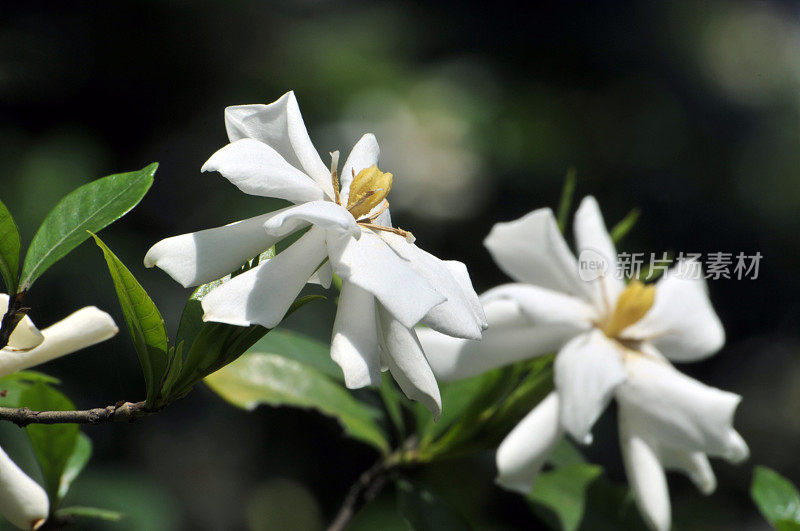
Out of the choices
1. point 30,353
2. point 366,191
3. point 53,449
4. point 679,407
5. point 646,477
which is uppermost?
point 366,191

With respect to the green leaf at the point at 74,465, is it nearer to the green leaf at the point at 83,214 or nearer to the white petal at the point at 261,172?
the green leaf at the point at 83,214

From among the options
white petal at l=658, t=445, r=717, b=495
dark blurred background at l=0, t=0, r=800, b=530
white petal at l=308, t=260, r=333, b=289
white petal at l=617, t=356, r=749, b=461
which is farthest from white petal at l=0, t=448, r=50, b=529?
dark blurred background at l=0, t=0, r=800, b=530

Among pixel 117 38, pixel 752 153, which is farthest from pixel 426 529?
pixel 752 153

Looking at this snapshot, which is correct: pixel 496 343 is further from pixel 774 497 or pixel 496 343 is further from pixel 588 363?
pixel 774 497

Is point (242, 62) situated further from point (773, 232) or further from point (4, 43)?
point (773, 232)

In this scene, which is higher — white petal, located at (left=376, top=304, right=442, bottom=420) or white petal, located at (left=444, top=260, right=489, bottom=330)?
white petal, located at (left=444, top=260, right=489, bottom=330)

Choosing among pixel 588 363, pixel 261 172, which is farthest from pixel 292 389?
pixel 261 172

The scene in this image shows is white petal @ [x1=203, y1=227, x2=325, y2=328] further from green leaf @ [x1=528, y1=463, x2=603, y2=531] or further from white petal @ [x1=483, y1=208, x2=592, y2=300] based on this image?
green leaf @ [x1=528, y1=463, x2=603, y2=531]
